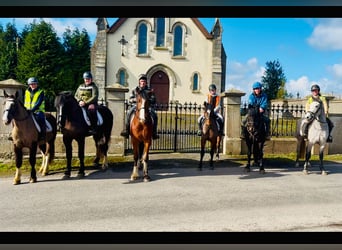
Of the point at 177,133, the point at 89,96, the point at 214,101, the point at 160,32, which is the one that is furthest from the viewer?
the point at 160,32

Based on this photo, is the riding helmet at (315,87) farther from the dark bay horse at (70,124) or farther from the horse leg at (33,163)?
the horse leg at (33,163)

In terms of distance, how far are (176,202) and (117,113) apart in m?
4.42

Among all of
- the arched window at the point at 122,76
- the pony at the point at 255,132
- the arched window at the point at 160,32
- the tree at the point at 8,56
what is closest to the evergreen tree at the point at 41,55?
the tree at the point at 8,56

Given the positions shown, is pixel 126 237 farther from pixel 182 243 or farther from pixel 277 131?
pixel 277 131

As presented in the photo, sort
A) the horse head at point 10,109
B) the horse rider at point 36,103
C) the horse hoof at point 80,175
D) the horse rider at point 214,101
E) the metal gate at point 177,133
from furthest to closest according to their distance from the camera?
1. the metal gate at point 177,133
2. the horse rider at point 214,101
3. the horse hoof at point 80,175
4. the horse rider at point 36,103
5. the horse head at point 10,109

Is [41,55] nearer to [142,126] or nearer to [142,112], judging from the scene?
[142,126]

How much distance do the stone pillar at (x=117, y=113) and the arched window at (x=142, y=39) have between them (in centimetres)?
892

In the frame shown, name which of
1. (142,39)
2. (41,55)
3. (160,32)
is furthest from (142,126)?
(142,39)

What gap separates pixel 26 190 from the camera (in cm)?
592

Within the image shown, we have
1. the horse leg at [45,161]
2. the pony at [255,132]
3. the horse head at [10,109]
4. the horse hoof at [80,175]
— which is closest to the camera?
the horse head at [10,109]

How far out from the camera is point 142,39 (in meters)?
18.1

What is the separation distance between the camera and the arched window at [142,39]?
17528mm
